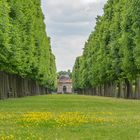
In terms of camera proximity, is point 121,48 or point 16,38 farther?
point 121,48

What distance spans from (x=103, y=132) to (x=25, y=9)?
51.4 metres

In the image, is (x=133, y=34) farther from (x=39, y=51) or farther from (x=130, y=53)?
(x=39, y=51)

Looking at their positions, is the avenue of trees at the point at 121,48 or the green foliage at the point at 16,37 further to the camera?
the avenue of trees at the point at 121,48

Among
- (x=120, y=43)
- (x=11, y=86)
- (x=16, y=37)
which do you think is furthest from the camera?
(x=11, y=86)

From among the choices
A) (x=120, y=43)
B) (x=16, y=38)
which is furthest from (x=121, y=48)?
(x=16, y=38)

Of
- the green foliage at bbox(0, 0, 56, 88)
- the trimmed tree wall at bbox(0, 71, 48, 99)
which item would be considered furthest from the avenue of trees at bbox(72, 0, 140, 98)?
the trimmed tree wall at bbox(0, 71, 48, 99)

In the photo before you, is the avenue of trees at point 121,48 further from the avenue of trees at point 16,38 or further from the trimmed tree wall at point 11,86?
the trimmed tree wall at point 11,86

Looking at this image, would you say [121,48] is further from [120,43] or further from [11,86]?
[11,86]

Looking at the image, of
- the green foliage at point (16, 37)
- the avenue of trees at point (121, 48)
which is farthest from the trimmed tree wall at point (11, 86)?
the avenue of trees at point (121, 48)

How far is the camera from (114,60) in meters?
→ 73.7

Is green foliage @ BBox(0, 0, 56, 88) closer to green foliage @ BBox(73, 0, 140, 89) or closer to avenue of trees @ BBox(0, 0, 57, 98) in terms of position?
avenue of trees @ BBox(0, 0, 57, 98)

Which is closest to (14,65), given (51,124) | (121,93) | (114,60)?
(114,60)

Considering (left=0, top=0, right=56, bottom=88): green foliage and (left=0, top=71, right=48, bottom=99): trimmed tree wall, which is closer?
(left=0, top=0, right=56, bottom=88): green foliage

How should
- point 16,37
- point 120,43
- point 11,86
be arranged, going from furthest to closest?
point 11,86
point 120,43
point 16,37
